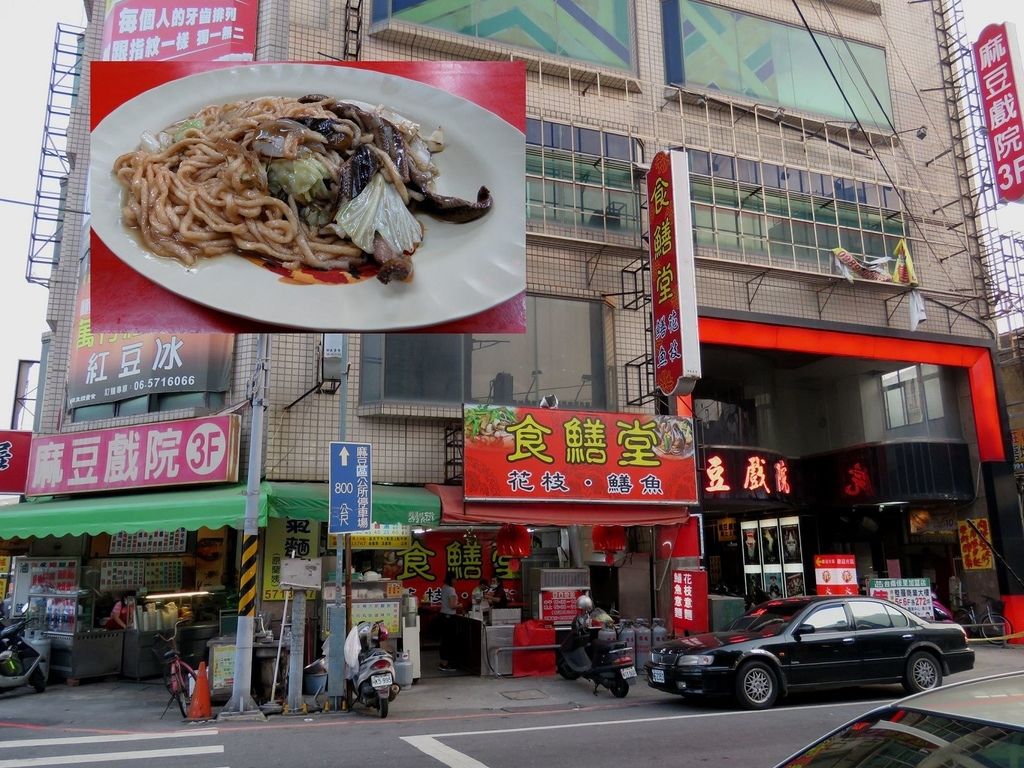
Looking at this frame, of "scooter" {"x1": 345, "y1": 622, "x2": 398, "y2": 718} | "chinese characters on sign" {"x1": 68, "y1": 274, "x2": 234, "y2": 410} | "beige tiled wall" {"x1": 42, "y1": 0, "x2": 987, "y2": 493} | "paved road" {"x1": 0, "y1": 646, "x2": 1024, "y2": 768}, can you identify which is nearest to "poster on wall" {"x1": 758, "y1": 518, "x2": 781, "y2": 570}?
"beige tiled wall" {"x1": 42, "y1": 0, "x2": 987, "y2": 493}

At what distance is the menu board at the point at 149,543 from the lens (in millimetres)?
15859

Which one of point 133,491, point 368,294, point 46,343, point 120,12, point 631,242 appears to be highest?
point 120,12

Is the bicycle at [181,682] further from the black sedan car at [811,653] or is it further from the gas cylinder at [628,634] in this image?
the gas cylinder at [628,634]

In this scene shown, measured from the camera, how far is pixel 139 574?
→ 15664 millimetres

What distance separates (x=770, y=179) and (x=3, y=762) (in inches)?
669

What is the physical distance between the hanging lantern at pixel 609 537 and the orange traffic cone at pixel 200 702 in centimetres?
698

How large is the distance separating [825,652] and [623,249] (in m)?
8.52

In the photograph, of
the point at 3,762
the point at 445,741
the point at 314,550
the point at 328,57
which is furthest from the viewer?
the point at 328,57

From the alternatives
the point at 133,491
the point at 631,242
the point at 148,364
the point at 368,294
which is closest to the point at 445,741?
the point at 368,294

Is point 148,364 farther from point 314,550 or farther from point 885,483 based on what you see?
point 885,483

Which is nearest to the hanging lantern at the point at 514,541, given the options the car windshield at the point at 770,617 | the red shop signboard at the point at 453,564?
the red shop signboard at the point at 453,564

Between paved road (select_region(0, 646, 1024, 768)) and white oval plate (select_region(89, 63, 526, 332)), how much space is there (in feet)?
15.0

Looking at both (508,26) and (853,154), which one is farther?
(853,154)

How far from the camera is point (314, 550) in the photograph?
1390cm
